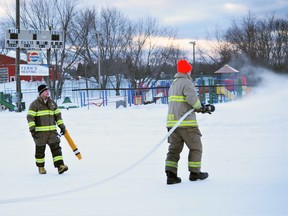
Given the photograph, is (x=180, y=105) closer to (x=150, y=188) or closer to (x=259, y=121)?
(x=150, y=188)

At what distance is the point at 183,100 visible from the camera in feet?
20.7

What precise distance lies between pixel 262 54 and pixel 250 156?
4636 cm

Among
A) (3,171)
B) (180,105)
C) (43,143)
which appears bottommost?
(3,171)

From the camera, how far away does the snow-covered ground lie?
204 inches

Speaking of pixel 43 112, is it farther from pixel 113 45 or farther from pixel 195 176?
pixel 113 45

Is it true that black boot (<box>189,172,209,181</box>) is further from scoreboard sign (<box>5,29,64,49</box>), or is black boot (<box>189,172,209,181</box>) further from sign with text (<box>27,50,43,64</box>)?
sign with text (<box>27,50,43,64</box>)

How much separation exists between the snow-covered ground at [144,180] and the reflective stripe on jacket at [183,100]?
1.84ft

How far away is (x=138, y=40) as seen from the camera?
142ft

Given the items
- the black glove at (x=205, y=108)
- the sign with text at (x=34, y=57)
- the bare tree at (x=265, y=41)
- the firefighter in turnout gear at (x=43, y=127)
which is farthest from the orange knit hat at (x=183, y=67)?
the bare tree at (x=265, y=41)

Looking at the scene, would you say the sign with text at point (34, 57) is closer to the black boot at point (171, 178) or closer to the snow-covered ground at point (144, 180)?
the snow-covered ground at point (144, 180)

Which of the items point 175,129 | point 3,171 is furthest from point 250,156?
point 3,171

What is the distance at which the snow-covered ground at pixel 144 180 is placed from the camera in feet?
17.0

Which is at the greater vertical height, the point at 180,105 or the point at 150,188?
the point at 180,105

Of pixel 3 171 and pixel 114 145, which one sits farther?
pixel 114 145
